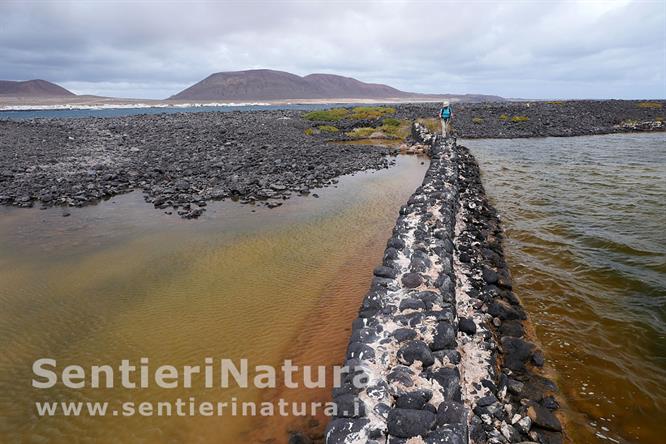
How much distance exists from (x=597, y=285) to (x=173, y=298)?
9707 mm

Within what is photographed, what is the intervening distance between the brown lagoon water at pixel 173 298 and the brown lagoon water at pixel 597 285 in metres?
3.75

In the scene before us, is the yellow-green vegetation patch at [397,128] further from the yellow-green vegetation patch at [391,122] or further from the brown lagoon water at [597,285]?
the brown lagoon water at [597,285]

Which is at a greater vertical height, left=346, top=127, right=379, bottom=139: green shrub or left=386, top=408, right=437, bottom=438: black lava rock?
left=346, top=127, right=379, bottom=139: green shrub

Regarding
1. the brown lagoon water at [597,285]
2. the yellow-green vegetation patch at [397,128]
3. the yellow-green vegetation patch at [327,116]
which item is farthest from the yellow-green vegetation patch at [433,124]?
the brown lagoon water at [597,285]

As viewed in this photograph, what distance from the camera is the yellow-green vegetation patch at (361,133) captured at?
115 feet

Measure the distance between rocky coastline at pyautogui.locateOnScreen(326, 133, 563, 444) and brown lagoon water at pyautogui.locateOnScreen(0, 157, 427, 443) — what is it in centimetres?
99

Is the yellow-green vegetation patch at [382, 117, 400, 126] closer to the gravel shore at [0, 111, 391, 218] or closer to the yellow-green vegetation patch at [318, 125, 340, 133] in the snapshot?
the yellow-green vegetation patch at [318, 125, 340, 133]

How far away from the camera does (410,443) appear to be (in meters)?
3.70

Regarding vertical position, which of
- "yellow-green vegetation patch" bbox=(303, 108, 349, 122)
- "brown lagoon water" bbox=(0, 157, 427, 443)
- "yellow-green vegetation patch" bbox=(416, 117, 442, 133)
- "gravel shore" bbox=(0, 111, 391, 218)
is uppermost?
"yellow-green vegetation patch" bbox=(303, 108, 349, 122)

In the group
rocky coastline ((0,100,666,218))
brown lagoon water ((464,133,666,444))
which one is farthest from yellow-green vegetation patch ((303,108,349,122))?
brown lagoon water ((464,133,666,444))

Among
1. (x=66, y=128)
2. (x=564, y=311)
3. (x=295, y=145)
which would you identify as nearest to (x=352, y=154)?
(x=295, y=145)

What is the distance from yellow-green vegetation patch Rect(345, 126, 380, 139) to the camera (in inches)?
1376

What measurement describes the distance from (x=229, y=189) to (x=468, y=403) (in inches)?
513

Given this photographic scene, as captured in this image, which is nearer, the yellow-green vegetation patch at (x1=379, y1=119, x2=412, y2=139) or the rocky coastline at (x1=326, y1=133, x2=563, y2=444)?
the rocky coastline at (x1=326, y1=133, x2=563, y2=444)
